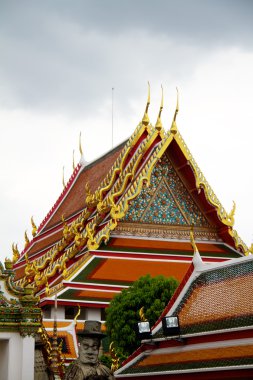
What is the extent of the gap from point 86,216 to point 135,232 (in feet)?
3.88

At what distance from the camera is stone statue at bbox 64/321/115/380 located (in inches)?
252

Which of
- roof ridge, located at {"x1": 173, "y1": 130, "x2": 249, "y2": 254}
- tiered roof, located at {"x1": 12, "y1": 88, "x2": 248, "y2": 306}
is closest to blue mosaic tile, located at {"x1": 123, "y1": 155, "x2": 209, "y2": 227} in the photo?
tiered roof, located at {"x1": 12, "y1": 88, "x2": 248, "y2": 306}

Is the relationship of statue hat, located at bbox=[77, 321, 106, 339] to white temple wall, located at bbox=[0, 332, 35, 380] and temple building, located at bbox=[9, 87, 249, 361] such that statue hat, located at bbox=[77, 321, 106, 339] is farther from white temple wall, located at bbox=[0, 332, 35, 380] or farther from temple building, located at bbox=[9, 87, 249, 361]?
temple building, located at bbox=[9, 87, 249, 361]

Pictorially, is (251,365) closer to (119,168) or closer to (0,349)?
(0,349)

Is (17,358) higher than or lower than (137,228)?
lower

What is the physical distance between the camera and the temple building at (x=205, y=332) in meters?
10.0

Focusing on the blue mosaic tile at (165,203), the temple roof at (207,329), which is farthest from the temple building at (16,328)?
the blue mosaic tile at (165,203)

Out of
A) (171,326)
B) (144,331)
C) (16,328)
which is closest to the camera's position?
(16,328)

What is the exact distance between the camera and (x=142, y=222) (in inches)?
773

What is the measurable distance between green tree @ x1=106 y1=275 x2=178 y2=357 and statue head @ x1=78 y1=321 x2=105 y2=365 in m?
8.00

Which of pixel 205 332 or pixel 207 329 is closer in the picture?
pixel 205 332

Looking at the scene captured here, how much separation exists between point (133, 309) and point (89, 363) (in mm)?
8324

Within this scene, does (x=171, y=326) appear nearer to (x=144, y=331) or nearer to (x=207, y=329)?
(x=207, y=329)

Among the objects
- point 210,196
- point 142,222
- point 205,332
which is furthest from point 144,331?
point 210,196
